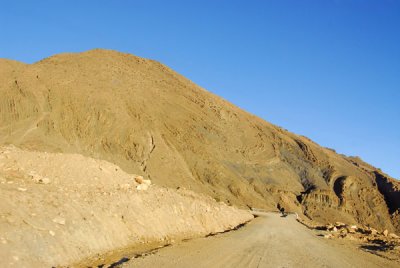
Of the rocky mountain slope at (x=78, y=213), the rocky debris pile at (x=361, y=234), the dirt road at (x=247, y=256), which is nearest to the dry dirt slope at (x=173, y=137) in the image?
the rocky debris pile at (x=361, y=234)

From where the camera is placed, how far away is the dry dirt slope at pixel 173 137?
194 feet

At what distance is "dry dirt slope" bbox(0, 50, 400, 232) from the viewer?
5906 centimetres

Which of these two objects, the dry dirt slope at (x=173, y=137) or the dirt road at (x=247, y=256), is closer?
the dirt road at (x=247, y=256)

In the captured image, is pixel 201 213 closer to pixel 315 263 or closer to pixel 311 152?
pixel 315 263

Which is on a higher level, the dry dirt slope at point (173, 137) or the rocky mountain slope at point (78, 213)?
the dry dirt slope at point (173, 137)

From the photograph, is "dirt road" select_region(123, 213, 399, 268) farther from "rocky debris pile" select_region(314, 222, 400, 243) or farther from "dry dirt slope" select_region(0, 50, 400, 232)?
"dry dirt slope" select_region(0, 50, 400, 232)

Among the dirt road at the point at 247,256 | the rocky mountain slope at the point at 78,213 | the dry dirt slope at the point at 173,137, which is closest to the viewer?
the rocky mountain slope at the point at 78,213

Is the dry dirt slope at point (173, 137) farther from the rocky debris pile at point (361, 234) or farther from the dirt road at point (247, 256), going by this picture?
the dirt road at point (247, 256)

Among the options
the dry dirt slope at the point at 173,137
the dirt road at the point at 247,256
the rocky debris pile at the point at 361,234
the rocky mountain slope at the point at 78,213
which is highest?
the dry dirt slope at the point at 173,137

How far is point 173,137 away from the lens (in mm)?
69000

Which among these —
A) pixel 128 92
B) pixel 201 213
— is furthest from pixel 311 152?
pixel 201 213

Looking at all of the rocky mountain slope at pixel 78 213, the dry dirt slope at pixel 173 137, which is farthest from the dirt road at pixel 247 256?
the dry dirt slope at pixel 173 137

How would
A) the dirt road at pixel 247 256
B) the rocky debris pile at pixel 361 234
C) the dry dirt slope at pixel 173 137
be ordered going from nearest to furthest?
1. the dirt road at pixel 247 256
2. the rocky debris pile at pixel 361 234
3. the dry dirt slope at pixel 173 137

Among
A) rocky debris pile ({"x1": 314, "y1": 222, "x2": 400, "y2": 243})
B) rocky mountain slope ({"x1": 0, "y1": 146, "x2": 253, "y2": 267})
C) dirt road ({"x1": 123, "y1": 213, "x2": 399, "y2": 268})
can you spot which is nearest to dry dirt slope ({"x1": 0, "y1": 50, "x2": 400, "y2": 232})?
rocky debris pile ({"x1": 314, "y1": 222, "x2": 400, "y2": 243})
